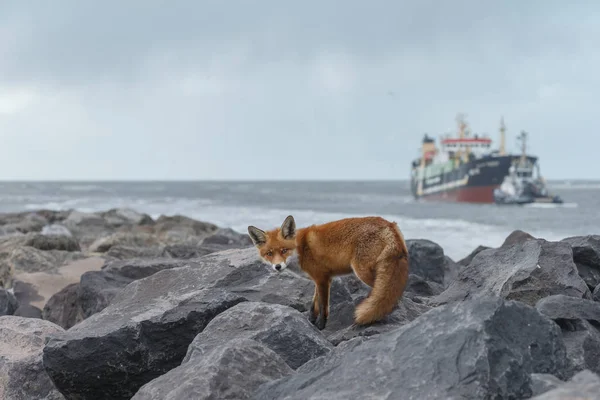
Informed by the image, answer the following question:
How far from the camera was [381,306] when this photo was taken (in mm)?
4680

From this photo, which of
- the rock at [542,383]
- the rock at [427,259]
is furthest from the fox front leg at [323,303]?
the rock at [427,259]

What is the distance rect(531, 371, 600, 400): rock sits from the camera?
235 cm

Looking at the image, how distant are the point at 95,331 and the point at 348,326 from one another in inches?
79.5

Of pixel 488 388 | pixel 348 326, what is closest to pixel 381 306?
pixel 348 326

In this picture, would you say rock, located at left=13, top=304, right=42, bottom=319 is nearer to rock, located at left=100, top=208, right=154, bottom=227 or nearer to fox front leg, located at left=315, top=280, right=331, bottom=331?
fox front leg, located at left=315, top=280, right=331, bottom=331

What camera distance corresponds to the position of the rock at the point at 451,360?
3053mm

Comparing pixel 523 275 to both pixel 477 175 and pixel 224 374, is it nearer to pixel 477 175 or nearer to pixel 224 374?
pixel 224 374

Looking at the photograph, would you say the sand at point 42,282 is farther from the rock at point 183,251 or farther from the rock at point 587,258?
the rock at point 587,258

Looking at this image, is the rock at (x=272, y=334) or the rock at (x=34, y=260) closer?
the rock at (x=272, y=334)

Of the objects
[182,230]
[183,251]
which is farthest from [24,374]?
[182,230]

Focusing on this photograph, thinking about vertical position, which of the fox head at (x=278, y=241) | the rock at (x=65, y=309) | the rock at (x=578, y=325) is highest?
the fox head at (x=278, y=241)

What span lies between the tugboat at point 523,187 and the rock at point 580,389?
210 ft

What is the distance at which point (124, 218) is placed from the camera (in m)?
32.4

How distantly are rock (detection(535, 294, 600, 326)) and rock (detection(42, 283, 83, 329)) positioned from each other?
5.65m
